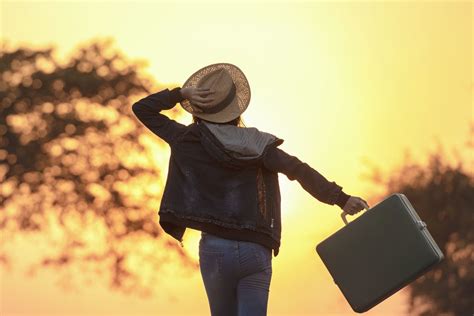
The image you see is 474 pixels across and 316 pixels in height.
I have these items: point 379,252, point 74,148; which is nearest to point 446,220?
point 74,148

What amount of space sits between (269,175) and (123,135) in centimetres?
1740

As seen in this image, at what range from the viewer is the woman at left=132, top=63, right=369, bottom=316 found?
5.20 meters

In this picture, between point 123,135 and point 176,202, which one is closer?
point 176,202

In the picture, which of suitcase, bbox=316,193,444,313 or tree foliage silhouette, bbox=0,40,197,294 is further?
tree foliage silhouette, bbox=0,40,197,294

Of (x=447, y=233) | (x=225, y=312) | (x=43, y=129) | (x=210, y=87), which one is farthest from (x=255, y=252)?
(x=447, y=233)

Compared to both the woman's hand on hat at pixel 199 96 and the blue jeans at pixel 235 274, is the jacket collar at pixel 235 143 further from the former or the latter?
the blue jeans at pixel 235 274

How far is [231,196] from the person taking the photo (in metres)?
5.26

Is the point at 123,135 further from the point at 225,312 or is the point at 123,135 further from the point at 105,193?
the point at 225,312

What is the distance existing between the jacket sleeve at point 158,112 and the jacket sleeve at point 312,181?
22.2 inches

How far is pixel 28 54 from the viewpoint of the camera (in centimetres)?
2200

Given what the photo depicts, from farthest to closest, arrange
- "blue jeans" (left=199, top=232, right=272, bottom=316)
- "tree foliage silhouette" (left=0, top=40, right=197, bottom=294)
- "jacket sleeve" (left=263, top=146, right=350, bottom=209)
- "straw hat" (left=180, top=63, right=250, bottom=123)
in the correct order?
"tree foliage silhouette" (left=0, top=40, right=197, bottom=294) < "straw hat" (left=180, top=63, right=250, bottom=123) < "jacket sleeve" (left=263, top=146, right=350, bottom=209) < "blue jeans" (left=199, top=232, right=272, bottom=316)

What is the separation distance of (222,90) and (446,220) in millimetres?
25251

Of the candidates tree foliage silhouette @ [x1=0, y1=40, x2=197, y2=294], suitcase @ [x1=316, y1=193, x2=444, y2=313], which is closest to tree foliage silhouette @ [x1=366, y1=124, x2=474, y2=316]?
tree foliage silhouette @ [x1=0, y1=40, x2=197, y2=294]

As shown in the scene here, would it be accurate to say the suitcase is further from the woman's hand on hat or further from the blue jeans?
the woman's hand on hat
